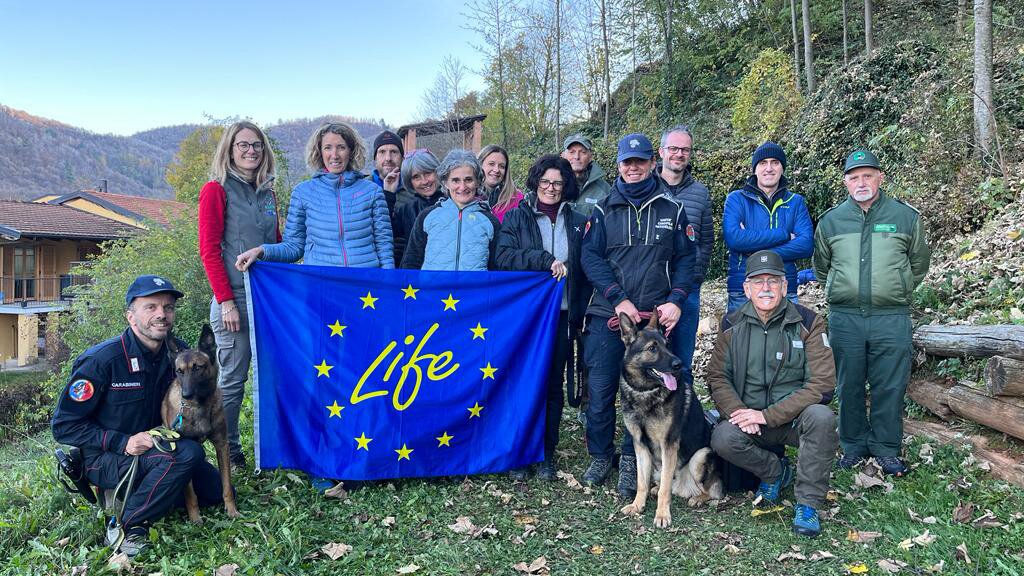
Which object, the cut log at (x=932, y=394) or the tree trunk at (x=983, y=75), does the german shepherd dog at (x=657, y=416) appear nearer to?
the cut log at (x=932, y=394)

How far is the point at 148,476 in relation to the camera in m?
3.61

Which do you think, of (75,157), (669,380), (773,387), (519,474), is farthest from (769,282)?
(75,157)

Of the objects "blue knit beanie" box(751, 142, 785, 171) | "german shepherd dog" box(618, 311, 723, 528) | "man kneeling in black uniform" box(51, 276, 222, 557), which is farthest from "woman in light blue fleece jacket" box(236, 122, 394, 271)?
"blue knit beanie" box(751, 142, 785, 171)

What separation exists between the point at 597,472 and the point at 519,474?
2.06ft

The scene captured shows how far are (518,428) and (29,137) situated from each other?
4372 inches

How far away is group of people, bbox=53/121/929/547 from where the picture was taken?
4195 millimetres

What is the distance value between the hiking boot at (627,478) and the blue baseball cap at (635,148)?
7.47 feet

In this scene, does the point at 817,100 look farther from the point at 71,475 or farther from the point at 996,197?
the point at 71,475

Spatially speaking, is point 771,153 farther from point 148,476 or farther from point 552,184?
point 148,476

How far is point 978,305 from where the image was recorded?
5.43 metres

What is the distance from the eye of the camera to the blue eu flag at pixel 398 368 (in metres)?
4.51

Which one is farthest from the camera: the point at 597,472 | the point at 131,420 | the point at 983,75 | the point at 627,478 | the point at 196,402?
the point at 983,75

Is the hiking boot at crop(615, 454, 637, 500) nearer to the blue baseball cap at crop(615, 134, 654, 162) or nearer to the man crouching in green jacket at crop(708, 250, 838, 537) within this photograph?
the man crouching in green jacket at crop(708, 250, 838, 537)

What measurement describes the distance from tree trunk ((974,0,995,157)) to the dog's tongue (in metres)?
6.49
